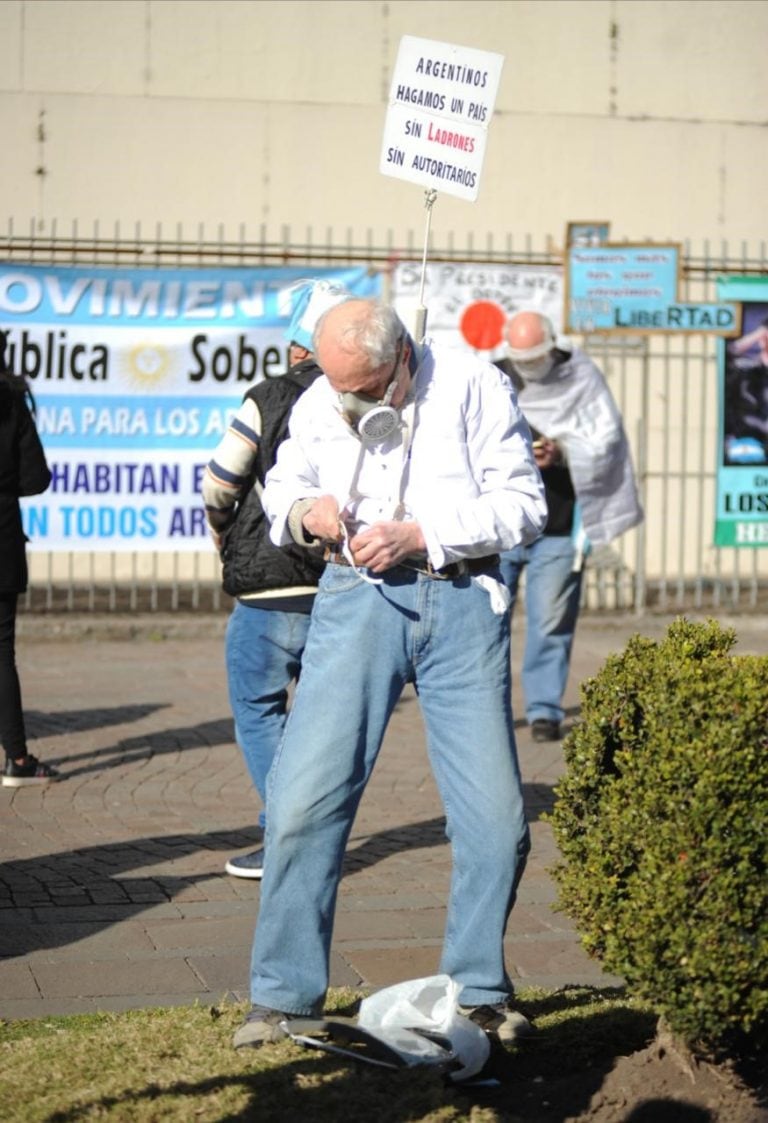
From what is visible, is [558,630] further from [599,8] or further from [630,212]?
[599,8]

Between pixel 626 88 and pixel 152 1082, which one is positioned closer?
pixel 152 1082

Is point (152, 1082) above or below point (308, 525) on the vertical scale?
below

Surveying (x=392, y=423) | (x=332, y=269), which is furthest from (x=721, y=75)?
(x=392, y=423)

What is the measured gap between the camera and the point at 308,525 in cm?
432

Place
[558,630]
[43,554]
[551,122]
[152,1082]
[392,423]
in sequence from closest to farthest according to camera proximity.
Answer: [152,1082] → [392,423] → [558,630] → [43,554] → [551,122]

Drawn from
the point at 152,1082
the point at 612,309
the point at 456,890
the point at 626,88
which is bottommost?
the point at 152,1082

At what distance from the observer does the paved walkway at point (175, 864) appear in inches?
204

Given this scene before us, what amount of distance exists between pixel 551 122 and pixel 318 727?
445 inches

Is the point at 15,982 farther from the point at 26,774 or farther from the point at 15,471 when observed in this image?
the point at 15,471

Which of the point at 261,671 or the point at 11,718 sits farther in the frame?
the point at 11,718

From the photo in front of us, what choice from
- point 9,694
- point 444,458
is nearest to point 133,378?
point 9,694

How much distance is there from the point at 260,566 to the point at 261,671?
393 millimetres

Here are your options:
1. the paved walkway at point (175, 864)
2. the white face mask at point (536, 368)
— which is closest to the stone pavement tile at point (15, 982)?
the paved walkway at point (175, 864)

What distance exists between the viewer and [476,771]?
4285mm
